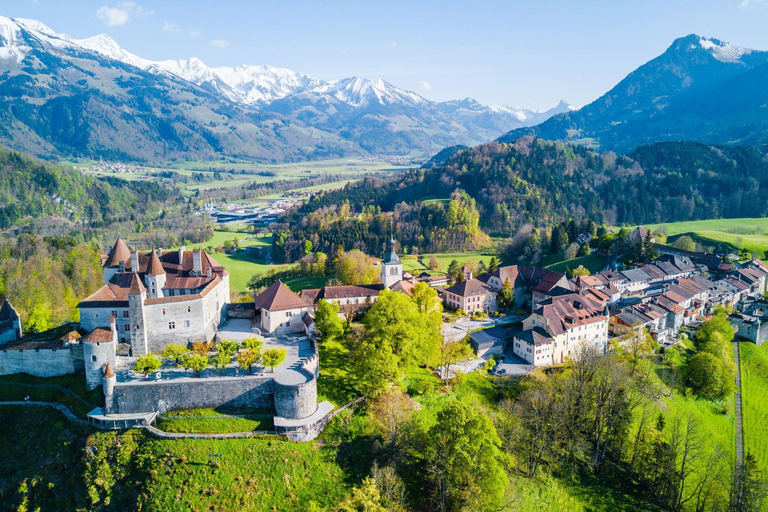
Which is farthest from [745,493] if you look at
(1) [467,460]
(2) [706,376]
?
(2) [706,376]

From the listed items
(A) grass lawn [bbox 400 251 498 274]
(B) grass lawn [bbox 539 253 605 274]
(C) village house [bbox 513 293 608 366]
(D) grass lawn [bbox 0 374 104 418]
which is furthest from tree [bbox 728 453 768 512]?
(A) grass lawn [bbox 400 251 498 274]

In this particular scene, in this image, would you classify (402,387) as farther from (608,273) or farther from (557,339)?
(608,273)

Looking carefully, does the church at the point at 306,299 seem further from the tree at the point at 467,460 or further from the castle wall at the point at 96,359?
the tree at the point at 467,460


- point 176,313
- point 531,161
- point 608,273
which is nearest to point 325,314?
point 176,313

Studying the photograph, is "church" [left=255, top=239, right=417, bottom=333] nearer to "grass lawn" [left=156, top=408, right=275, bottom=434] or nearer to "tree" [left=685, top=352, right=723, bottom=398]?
"grass lawn" [left=156, top=408, right=275, bottom=434]

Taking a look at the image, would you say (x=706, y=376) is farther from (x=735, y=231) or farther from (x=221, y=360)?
(x=735, y=231)

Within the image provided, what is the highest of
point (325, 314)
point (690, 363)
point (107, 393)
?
point (325, 314)
